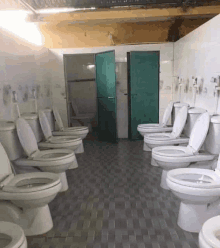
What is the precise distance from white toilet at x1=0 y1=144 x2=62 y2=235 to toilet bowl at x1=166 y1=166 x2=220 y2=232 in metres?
0.95

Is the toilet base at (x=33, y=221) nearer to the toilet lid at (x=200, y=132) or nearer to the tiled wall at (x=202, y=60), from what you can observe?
the toilet lid at (x=200, y=132)

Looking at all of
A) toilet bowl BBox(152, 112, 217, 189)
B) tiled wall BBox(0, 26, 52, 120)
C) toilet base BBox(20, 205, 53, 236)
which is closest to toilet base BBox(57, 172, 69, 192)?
toilet base BBox(20, 205, 53, 236)

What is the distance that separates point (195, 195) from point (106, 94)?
326cm

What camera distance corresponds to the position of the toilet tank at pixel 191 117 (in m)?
2.91

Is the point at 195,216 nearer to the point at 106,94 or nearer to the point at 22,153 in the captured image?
the point at 22,153

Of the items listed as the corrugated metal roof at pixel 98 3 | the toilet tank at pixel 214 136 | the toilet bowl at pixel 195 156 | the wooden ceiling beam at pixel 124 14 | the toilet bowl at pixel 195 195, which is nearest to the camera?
the toilet bowl at pixel 195 195

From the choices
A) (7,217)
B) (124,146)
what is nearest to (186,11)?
(124,146)

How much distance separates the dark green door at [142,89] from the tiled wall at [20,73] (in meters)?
1.68

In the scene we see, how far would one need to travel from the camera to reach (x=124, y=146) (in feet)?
14.3

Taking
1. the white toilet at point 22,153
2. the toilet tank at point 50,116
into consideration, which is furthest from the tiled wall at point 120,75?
the white toilet at point 22,153

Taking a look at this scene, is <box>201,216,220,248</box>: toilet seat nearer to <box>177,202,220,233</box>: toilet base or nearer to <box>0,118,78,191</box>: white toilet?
<box>177,202,220,233</box>: toilet base

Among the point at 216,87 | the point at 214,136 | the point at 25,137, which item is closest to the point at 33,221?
the point at 25,137

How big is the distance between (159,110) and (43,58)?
247 cm

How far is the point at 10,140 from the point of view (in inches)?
89.6
